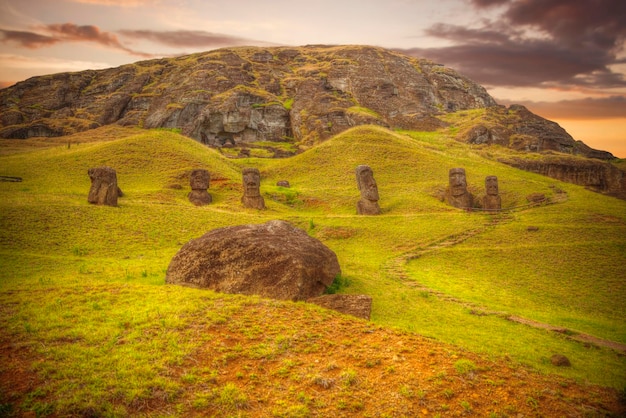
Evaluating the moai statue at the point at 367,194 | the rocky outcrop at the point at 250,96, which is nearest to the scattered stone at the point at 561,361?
the moai statue at the point at 367,194

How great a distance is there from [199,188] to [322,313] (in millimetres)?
36485

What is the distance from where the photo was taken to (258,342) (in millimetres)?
10680

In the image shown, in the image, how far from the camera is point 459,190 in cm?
4459

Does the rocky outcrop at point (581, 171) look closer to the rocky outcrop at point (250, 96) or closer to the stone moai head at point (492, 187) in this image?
the stone moai head at point (492, 187)

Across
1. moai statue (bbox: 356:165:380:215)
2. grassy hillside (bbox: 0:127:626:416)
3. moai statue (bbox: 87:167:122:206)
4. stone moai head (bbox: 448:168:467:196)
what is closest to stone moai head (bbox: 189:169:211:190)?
grassy hillside (bbox: 0:127:626:416)

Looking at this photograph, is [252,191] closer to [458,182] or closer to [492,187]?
[458,182]

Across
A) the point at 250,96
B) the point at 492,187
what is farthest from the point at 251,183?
the point at 250,96

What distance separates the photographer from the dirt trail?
15082 millimetres

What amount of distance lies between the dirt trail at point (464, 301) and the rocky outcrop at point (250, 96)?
232ft

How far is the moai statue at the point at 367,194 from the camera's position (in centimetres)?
4231

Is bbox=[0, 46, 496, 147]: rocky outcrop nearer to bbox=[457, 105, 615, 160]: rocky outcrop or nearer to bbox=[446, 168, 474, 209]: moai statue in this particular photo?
bbox=[457, 105, 615, 160]: rocky outcrop

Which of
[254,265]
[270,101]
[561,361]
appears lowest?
[561,361]

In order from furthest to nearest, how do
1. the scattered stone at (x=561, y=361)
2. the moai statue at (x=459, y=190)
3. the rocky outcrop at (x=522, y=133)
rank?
the rocky outcrop at (x=522, y=133), the moai statue at (x=459, y=190), the scattered stone at (x=561, y=361)

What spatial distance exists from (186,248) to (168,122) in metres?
111
